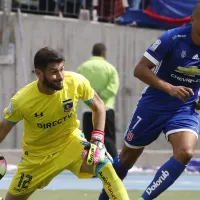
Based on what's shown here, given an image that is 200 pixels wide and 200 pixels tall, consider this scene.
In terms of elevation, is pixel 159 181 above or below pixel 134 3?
below

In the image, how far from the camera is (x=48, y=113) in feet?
24.7

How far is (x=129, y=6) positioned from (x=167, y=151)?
2.82 metres

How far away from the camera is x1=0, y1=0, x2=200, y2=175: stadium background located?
13.8 metres

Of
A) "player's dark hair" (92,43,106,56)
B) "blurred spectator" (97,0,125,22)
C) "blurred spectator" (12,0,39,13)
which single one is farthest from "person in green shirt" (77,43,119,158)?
"blurred spectator" (97,0,125,22)

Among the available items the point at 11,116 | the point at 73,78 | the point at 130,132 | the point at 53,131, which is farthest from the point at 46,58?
the point at 130,132

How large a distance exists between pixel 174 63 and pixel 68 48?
642 centimetres

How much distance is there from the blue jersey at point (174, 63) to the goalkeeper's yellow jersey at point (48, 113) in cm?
71

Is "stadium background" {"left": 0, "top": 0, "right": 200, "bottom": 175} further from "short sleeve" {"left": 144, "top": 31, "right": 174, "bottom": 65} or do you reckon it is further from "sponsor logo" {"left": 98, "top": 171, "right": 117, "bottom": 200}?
"sponsor logo" {"left": 98, "top": 171, "right": 117, "bottom": 200}

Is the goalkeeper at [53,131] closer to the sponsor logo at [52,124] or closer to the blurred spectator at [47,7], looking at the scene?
the sponsor logo at [52,124]

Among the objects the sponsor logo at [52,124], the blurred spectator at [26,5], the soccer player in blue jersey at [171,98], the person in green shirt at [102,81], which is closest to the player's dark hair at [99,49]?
the person in green shirt at [102,81]

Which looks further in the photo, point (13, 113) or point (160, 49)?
point (160, 49)

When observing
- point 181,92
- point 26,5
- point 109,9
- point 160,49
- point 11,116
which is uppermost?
point 160,49

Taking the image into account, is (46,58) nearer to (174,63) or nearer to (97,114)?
(97,114)

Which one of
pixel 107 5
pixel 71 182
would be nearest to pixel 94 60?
pixel 71 182
